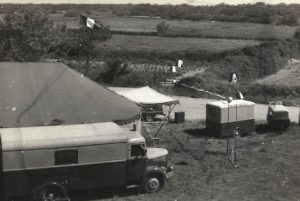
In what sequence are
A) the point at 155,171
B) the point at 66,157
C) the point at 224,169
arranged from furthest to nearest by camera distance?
the point at 224,169 < the point at 155,171 < the point at 66,157

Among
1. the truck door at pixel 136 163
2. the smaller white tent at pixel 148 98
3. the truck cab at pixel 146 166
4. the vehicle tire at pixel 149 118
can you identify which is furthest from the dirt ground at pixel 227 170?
the vehicle tire at pixel 149 118

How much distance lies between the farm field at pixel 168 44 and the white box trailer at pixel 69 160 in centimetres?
5335

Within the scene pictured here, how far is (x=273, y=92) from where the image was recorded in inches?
1831

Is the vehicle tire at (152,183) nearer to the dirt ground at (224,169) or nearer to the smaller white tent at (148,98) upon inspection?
the dirt ground at (224,169)

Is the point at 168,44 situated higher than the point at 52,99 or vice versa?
the point at 52,99

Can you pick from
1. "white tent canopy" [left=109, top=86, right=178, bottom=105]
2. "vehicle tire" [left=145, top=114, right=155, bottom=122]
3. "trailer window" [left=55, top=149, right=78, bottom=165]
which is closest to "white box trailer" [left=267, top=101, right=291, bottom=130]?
"white tent canopy" [left=109, top=86, right=178, bottom=105]

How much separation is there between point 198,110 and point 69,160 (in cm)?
2338

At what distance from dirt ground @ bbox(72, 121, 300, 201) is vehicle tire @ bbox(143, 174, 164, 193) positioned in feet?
0.69

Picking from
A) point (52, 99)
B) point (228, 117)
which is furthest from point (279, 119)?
point (52, 99)

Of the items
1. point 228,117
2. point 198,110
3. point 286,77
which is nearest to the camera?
point 228,117

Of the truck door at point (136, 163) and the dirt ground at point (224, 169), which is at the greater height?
the truck door at point (136, 163)

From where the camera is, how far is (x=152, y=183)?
18.9 m

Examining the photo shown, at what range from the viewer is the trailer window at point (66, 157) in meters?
16.8

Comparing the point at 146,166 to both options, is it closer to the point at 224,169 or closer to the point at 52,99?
the point at 224,169
